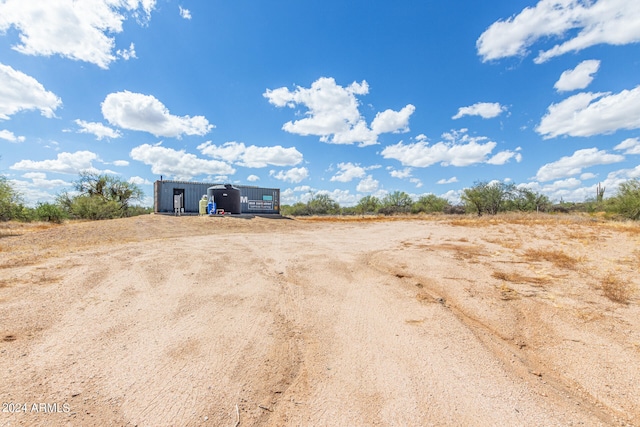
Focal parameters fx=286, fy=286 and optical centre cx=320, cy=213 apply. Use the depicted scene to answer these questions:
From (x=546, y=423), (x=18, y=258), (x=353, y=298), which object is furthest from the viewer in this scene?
(x=18, y=258)

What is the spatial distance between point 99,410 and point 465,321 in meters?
4.24

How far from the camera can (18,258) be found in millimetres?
7289

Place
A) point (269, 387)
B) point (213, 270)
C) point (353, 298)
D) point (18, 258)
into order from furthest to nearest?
point (18, 258)
point (213, 270)
point (353, 298)
point (269, 387)

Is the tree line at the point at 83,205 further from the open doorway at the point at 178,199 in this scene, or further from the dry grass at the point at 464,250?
the dry grass at the point at 464,250

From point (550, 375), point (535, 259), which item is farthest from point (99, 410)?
point (535, 259)

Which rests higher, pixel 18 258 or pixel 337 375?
pixel 18 258

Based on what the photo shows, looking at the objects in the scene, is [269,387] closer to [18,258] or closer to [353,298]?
[353,298]

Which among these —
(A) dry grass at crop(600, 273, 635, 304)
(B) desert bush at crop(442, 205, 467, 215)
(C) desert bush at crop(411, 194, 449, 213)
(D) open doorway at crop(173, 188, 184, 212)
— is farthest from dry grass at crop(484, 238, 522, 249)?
(C) desert bush at crop(411, 194, 449, 213)

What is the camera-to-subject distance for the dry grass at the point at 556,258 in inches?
283

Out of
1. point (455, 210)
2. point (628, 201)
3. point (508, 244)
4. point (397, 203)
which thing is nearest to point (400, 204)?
point (397, 203)

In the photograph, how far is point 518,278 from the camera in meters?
6.08

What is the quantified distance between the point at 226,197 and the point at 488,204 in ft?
102

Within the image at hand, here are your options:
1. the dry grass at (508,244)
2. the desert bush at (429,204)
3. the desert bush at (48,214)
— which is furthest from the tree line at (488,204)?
the desert bush at (48,214)

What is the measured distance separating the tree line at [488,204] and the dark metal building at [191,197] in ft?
79.4
